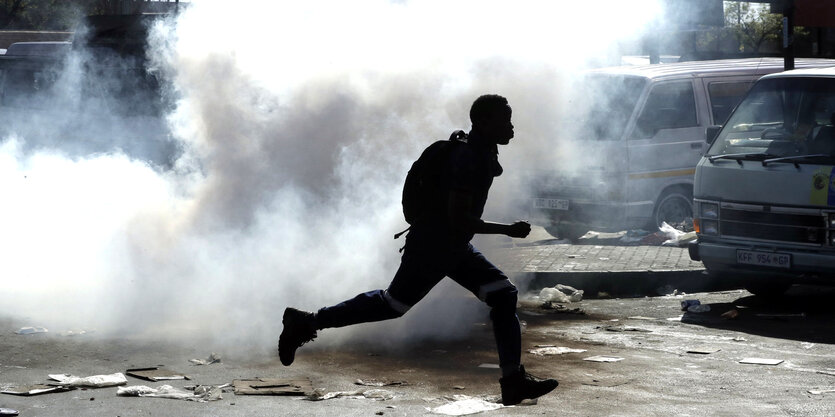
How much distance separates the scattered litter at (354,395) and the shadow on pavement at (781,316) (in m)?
3.11

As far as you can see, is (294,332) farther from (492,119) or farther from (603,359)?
(603,359)

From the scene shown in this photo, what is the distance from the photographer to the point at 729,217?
8.48 m

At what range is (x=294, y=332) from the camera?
5.41 m

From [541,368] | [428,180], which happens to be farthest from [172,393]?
[541,368]

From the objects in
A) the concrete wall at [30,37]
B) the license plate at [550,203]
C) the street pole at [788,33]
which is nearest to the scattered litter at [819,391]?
the license plate at [550,203]

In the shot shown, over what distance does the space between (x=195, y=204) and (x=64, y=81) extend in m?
10.8

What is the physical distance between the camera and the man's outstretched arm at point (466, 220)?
16.4ft

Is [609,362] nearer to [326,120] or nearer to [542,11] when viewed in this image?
[326,120]

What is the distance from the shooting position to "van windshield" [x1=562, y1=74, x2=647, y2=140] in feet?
35.7

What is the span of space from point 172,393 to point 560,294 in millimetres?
4120

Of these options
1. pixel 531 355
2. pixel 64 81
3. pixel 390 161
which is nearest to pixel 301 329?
pixel 531 355

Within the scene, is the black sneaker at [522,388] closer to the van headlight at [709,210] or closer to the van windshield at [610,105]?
the van headlight at [709,210]

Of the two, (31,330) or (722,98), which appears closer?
(31,330)

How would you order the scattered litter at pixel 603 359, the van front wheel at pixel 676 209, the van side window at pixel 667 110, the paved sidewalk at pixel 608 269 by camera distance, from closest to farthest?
the scattered litter at pixel 603 359 → the paved sidewalk at pixel 608 269 → the van side window at pixel 667 110 → the van front wheel at pixel 676 209
